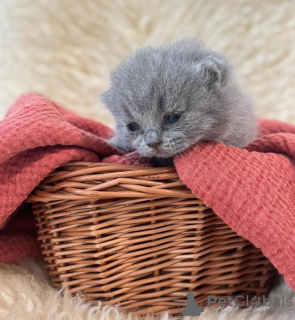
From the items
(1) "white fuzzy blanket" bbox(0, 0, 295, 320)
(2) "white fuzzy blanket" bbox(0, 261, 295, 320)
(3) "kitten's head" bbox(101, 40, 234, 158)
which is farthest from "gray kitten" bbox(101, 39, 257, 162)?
(1) "white fuzzy blanket" bbox(0, 0, 295, 320)

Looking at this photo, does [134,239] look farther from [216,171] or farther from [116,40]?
[116,40]

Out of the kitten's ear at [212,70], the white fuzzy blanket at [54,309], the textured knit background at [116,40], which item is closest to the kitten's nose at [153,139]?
the kitten's ear at [212,70]

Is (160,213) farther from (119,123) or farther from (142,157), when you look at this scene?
(119,123)

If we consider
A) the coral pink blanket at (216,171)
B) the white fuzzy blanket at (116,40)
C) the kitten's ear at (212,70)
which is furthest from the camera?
the white fuzzy blanket at (116,40)

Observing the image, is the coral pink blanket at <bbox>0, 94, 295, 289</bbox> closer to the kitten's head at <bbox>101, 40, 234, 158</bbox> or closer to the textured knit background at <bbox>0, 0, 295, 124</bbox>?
the kitten's head at <bbox>101, 40, 234, 158</bbox>

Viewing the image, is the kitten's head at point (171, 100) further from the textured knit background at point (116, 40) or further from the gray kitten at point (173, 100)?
the textured knit background at point (116, 40)
